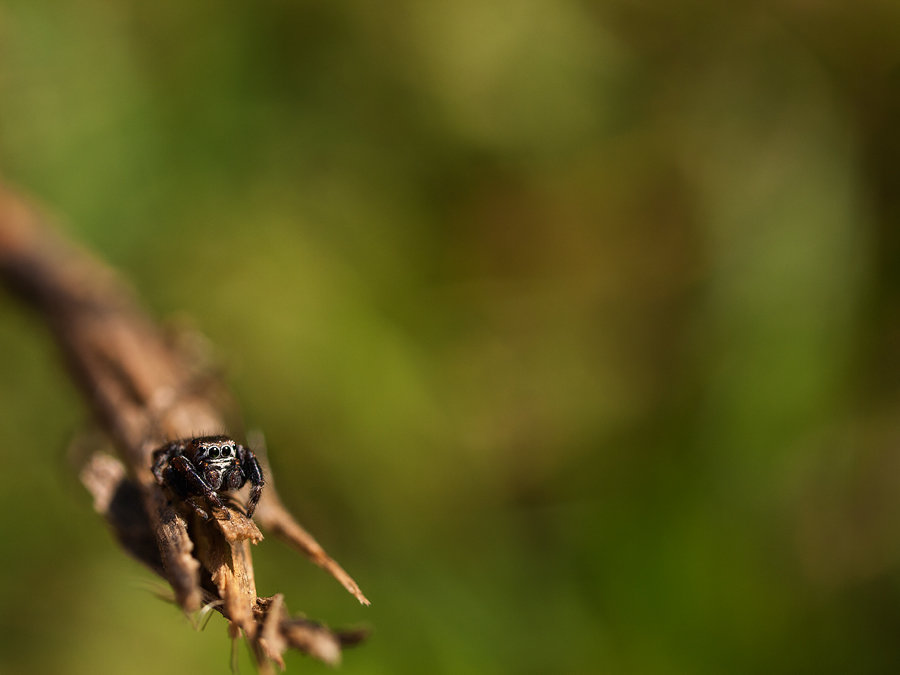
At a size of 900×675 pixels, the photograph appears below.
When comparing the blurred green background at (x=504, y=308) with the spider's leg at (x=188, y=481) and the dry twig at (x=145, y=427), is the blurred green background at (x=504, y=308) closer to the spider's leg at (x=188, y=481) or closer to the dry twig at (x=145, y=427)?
the dry twig at (x=145, y=427)

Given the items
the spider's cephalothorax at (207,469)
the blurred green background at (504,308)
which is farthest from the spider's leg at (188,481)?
the blurred green background at (504,308)

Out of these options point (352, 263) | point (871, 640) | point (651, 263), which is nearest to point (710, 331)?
point (651, 263)

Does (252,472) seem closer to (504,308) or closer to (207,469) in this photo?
(207,469)

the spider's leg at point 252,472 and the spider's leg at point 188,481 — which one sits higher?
the spider's leg at point 252,472

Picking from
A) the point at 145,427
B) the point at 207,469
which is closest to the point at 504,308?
the point at 145,427

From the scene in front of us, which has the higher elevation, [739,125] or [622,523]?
[739,125]

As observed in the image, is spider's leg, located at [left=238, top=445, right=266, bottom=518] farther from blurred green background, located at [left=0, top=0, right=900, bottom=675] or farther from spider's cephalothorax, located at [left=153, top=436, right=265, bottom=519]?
blurred green background, located at [left=0, top=0, right=900, bottom=675]

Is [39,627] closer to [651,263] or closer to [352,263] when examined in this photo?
[352,263]
